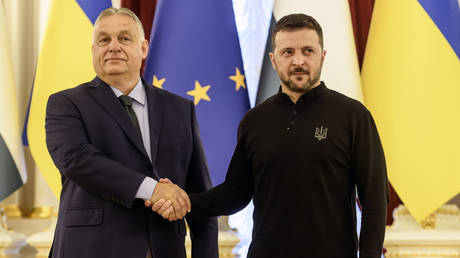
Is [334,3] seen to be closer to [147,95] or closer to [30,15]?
[147,95]

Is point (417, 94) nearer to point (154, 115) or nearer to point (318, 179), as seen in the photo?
point (318, 179)

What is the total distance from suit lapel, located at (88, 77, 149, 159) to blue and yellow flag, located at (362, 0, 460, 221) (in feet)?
5.86

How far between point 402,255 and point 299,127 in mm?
1872

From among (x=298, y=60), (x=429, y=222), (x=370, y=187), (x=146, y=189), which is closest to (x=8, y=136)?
(x=146, y=189)

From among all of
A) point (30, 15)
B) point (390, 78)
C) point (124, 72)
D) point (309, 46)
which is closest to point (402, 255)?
point (390, 78)

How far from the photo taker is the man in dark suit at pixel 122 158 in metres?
1.89

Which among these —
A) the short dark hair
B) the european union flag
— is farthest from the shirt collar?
the european union flag

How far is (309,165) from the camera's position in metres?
1.81

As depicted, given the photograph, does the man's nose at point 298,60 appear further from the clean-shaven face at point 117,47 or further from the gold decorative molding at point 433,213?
the gold decorative molding at point 433,213

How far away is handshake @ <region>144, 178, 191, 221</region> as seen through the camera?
1925 millimetres

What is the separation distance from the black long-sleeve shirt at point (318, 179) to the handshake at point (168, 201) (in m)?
0.30

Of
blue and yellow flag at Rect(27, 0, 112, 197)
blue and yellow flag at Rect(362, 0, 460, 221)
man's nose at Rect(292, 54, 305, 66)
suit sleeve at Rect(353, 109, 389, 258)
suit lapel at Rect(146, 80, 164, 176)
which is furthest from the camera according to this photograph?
blue and yellow flag at Rect(27, 0, 112, 197)

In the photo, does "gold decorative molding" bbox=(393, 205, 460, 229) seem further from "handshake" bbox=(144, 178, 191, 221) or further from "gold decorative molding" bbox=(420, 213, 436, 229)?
"handshake" bbox=(144, 178, 191, 221)

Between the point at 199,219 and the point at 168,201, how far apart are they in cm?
30
